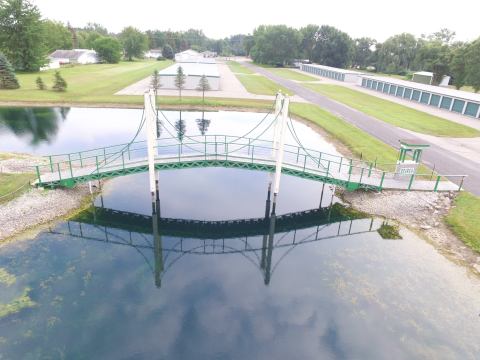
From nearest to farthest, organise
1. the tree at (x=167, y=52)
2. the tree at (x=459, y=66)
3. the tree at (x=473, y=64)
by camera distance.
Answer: the tree at (x=473, y=64), the tree at (x=459, y=66), the tree at (x=167, y=52)

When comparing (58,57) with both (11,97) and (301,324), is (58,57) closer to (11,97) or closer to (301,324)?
(11,97)

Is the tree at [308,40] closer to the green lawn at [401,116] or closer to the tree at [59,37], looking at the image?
the green lawn at [401,116]

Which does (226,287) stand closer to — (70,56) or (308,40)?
(70,56)

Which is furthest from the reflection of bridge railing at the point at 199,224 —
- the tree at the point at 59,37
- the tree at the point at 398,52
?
the tree at the point at 398,52

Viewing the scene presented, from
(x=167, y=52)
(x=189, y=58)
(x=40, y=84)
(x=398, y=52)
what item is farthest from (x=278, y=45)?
(x=40, y=84)

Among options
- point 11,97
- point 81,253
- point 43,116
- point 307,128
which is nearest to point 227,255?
point 81,253

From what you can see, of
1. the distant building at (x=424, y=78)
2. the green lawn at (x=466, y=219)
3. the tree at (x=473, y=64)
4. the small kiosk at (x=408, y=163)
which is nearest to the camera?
the green lawn at (x=466, y=219)
